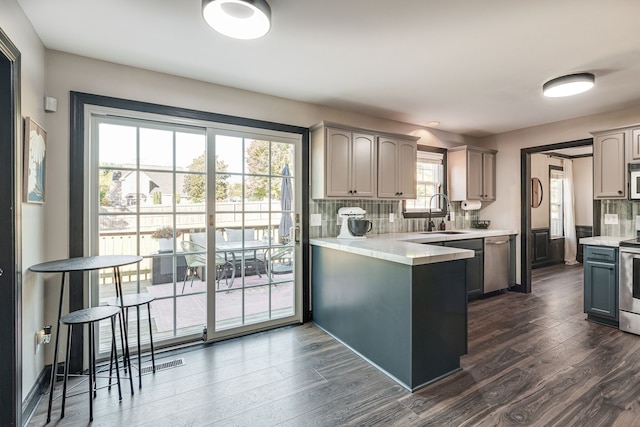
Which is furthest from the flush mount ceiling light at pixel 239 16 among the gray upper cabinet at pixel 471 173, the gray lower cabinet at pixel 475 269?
the gray upper cabinet at pixel 471 173

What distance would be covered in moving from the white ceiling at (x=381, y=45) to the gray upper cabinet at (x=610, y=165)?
406 millimetres

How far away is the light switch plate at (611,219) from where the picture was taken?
3641 millimetres

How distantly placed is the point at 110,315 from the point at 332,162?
2256mm

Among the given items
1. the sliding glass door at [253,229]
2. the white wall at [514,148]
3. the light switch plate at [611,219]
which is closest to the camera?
the sliding glass door at [253,229]

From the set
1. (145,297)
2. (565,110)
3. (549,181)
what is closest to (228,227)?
(145,297)

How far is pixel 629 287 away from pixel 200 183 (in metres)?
4.31

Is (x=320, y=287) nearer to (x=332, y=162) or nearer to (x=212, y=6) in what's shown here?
(x=332, y=162)

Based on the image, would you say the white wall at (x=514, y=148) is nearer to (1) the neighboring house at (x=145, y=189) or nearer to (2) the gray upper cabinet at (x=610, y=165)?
(2) the gray upper cabinet at (x=610, y=165)

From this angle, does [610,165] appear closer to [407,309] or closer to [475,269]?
[475,269]

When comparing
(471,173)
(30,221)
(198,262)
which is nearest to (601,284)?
(471,173)

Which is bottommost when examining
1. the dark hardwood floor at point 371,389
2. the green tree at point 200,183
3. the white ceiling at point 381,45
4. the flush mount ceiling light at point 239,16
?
the dark hardwood floor at point 371,389

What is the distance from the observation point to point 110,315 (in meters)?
1.86

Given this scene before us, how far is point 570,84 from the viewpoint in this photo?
2.60 metres

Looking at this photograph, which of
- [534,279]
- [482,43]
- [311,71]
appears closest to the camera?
[482,43]
